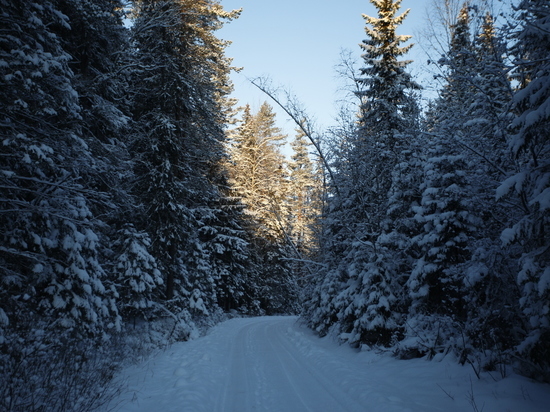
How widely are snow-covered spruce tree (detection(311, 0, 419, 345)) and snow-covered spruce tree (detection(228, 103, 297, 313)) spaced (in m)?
13.8

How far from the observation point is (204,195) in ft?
56.3

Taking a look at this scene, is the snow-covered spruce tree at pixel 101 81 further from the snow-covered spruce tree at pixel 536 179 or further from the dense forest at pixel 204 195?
the snow-covered spruce tree at pixel 536 179

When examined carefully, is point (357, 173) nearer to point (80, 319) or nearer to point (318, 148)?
point (318, 148)

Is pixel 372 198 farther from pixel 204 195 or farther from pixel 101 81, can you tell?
pixel 101 81

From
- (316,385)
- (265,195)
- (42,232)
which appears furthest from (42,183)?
(265,195)

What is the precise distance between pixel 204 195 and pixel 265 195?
39.0 feet

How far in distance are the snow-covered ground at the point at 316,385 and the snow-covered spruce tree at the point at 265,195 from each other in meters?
18.2

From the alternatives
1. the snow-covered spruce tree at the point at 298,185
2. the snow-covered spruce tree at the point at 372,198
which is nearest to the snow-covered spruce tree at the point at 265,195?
the snow-covered spruce tree at the point at 298,185

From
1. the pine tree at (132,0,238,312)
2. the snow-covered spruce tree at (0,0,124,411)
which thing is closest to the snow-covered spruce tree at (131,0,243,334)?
the pine tree at (132,0,238,312)

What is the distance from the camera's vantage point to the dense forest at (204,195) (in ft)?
17.6

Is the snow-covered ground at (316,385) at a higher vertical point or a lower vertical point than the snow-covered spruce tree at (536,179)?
lower

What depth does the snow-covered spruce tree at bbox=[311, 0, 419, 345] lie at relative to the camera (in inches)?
394

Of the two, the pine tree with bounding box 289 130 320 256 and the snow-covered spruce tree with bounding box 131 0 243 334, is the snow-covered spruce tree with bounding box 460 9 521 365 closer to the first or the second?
the snow-covered spruce tree with bounding box 131 0 243 334

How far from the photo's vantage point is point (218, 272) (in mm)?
23984
